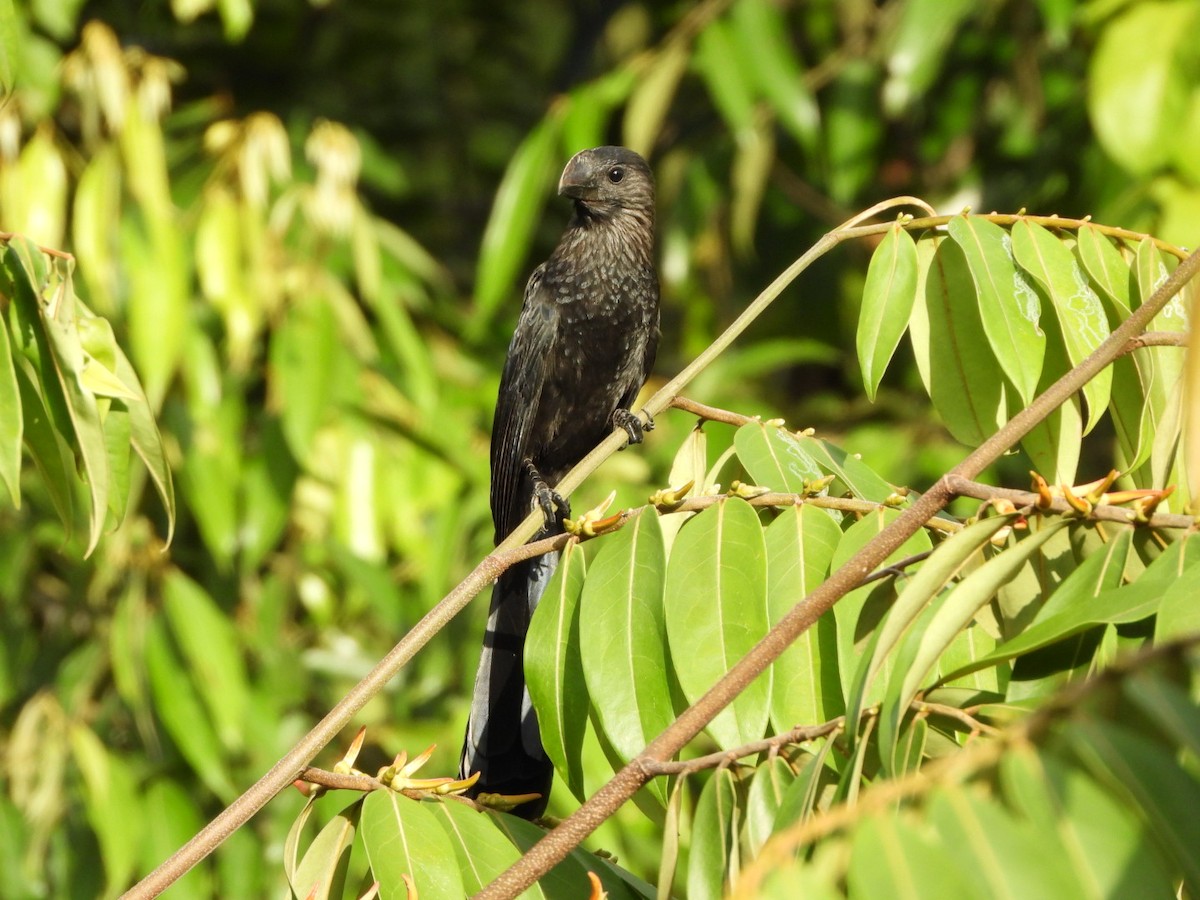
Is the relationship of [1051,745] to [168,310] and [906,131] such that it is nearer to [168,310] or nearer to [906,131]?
[168,310]

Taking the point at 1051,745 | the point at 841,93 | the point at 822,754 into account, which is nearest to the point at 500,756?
the point at 822,754

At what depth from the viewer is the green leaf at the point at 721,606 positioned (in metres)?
1.51

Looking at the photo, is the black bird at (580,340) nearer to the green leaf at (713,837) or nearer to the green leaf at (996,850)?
the green leaf at (713,837)

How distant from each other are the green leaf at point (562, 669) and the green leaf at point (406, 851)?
168 millimetres

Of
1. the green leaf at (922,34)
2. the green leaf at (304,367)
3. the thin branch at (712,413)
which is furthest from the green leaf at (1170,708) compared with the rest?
the green leaf at (922,34)

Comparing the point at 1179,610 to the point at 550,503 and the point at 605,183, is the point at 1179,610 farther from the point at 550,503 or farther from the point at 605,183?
the point at 605,183

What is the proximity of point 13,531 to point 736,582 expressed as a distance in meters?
2.88

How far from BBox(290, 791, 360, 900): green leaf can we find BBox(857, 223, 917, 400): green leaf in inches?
32.1

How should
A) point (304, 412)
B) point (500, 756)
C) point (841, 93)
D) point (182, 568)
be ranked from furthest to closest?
point (841, 93) < point (182, 568) < point (304, 412) < point (500, 756)

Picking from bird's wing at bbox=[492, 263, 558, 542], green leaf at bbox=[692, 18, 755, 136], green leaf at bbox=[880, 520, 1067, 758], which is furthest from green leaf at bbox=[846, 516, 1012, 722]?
green leaf at bbox=[692, 18, 755, 136]

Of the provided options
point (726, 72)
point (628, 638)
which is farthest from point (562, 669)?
point (726, 72)

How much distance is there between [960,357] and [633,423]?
1.33 m

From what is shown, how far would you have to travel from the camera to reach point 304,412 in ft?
12.1

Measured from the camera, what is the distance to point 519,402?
11.3ft
